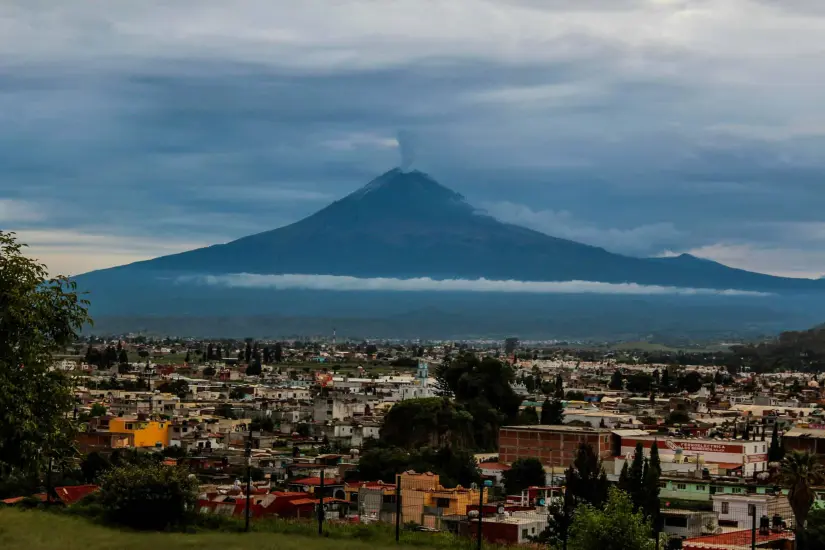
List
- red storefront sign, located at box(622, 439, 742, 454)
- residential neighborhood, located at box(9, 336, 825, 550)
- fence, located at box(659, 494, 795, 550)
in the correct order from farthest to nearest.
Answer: red storefront sign, located at box(622, 439, 742, 454), residential neighborhood, located at box(9, 336, 825, 550), fence, located at box(659, 494, 795, 550)

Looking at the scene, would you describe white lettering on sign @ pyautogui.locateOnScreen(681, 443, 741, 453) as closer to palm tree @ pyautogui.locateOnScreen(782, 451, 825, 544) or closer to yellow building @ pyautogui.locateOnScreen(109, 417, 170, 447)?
yellow building @ pyautogui.locateOnScreen(109, 417, 170, 447)

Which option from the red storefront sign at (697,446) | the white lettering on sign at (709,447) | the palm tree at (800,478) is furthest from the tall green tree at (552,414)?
the palm tree at (800,478)

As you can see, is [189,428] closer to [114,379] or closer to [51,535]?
[114,379]

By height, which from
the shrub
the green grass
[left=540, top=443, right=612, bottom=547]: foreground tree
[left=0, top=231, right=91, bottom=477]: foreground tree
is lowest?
[left=540, top=443, right=612, bottom=547]: foreground tree

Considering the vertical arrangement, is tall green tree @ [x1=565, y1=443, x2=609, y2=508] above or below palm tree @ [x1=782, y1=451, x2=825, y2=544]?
below

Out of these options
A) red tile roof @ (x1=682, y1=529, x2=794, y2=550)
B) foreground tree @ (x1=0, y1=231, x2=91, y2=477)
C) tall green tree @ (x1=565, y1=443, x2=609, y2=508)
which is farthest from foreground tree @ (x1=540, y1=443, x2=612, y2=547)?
foreground tree @ (x1=0, y1=231, x2=91, y2=477)

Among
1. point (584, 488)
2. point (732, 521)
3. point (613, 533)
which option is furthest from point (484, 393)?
point (613, 533)

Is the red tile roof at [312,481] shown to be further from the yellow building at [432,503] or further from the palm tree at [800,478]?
the palm tree at [800,478]
